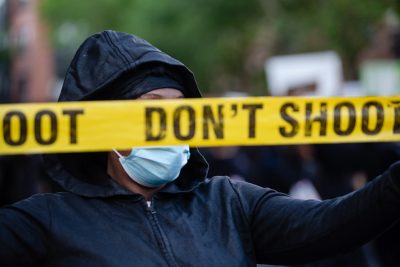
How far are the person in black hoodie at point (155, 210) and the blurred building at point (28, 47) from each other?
58693mm

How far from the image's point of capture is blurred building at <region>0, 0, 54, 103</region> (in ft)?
213

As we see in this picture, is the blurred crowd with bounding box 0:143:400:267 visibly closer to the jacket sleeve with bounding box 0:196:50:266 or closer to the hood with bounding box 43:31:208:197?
the hood with bounding box 43:31:208:197

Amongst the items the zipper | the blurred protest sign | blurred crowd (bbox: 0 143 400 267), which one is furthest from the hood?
the blurred protest sign

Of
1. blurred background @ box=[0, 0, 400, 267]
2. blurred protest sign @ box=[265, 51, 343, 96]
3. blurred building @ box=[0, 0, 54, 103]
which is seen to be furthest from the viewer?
blurred building @ box=[0, 0, 54, 103]

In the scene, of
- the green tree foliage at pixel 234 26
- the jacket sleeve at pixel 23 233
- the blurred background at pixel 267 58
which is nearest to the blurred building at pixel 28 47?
the blurred background at pixel 267 58

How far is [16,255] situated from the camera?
9.17 feet

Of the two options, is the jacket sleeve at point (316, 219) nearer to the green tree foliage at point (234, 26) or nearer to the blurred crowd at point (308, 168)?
the blurred crowd at point (308, 168)

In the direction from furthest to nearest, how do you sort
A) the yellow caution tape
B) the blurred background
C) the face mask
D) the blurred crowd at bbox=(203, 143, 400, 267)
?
the blurred background
the blurred crowd at bbox=(203, 143, 400, 267)
the face mask
the yellow caution tape

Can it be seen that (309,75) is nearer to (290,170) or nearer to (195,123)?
(290,170)

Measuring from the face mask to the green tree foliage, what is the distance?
16.1 metres

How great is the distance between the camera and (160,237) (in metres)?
2.93

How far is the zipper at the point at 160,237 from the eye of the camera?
2893 millimetres

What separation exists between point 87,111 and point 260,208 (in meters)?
0.72

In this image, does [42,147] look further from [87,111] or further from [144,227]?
[144,227]
